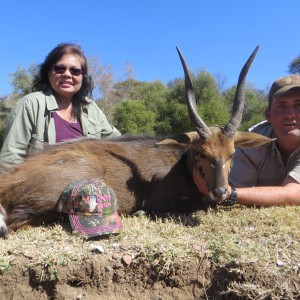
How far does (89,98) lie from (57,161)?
1916mm

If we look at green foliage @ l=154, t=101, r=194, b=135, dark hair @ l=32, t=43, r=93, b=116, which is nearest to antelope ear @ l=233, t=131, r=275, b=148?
dark hair @ l=32, t=43, r=93, b=116

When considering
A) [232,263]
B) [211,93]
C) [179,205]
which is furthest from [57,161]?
[211,93]

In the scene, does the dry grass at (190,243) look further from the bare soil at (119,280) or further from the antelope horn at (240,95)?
the antelope horn at (240,95)

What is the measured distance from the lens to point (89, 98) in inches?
261

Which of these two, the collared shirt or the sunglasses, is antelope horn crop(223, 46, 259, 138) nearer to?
the collared shirt

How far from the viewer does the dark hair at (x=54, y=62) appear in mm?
6141

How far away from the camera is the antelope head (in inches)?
184

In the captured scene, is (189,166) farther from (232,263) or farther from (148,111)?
(148,111)

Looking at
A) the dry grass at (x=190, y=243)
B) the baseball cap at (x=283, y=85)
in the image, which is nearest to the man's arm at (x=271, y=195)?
the dry grass at (x=190, y=243)

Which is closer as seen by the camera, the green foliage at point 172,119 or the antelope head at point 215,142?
the antelope head at point 215,142

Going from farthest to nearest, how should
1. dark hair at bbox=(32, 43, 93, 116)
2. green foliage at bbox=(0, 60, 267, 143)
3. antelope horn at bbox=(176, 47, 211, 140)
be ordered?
green foliage at bbox=(0, 60, 267, 143)
dark hair at bbox=(32, 43, 93, 116)
antelope horn at bbox=(176, 47, 211, 140)

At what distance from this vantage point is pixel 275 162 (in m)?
5.73

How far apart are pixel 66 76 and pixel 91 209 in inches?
101

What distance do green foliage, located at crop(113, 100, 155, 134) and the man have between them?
23239mm
